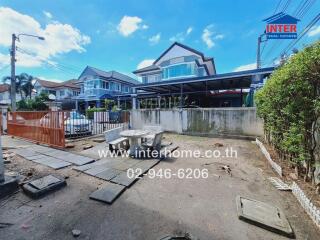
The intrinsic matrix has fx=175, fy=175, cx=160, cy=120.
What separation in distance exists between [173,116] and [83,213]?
8.82m

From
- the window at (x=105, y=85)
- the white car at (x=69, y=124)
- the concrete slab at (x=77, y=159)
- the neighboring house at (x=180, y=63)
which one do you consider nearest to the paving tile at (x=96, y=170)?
the concrete slab at (x=77, y=159)

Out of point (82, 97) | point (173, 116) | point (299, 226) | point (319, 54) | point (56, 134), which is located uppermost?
point (82, 97)

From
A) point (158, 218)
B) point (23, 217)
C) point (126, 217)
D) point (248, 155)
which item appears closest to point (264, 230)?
point (158, 218)

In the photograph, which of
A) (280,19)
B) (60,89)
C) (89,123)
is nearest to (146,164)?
(89,123)

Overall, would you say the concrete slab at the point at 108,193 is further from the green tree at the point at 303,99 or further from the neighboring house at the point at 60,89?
the neighboring house at the point at 60,89

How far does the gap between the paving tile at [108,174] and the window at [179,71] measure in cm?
1787

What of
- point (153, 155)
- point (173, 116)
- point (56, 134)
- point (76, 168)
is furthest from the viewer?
point (173, 116)

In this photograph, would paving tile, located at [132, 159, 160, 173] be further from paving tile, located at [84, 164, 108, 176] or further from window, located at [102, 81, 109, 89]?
window, located at [102, 81, 109, 89]

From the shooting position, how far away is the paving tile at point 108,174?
14.0ft

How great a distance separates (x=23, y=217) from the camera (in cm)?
278

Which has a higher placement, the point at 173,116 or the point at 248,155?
the point at 173,116

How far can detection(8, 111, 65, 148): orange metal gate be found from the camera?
699 cm

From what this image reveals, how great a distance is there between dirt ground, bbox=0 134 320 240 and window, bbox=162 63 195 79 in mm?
17684

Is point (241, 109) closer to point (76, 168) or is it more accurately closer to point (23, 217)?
point (76, 168)
